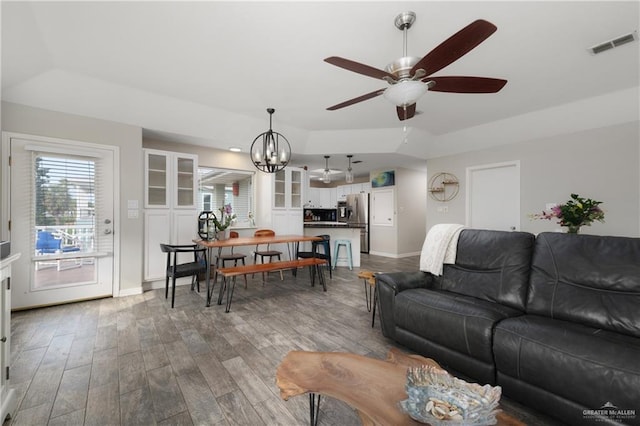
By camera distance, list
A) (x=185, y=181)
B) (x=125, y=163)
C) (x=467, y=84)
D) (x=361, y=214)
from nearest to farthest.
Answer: (x=467, y=84) → (x=125, y=163) → (x=185, y=181) → (x=361, y=214)

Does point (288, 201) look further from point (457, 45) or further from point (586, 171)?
point (586, 171)

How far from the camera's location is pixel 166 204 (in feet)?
14.0

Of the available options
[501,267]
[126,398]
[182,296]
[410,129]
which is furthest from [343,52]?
[182,296]

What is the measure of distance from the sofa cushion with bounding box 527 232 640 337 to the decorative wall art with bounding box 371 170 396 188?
5426 millimetres

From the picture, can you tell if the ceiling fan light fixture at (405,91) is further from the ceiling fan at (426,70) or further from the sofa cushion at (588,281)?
the sofa cushion at (588,281)

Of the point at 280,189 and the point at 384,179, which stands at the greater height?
the point at 384,179

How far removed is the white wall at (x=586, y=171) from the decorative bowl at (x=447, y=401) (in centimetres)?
440

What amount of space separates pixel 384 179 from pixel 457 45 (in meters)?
6.10

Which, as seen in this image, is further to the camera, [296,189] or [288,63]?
[296,189]

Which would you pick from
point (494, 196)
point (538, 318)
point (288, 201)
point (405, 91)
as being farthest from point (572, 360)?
point (288, 201)

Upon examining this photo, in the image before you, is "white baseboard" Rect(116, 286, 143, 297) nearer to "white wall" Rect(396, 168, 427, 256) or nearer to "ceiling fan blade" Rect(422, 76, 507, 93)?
"ceiling fan blade" Rect(422, 76, 507, 93)

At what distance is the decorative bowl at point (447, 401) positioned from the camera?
2.93 ft

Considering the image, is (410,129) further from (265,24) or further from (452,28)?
(265,24)

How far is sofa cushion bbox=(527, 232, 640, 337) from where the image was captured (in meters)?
1.66
